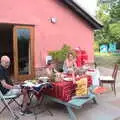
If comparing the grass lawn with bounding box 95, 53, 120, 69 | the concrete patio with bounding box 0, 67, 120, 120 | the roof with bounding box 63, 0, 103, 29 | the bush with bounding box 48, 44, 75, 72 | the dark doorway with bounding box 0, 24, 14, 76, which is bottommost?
the concrete patio with bounding box 0, 67, 120, 120

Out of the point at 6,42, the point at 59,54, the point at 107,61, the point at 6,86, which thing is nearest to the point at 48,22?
the point at 59,54

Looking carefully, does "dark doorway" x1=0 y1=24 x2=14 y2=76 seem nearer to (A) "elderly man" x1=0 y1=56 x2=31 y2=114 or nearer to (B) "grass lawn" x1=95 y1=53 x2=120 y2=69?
(B) "grass lawn" x1=95 y1=53 x2=120 y2=69

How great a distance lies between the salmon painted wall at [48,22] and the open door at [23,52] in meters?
0.23

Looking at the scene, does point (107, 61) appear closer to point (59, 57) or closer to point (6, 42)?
point (6, 42)

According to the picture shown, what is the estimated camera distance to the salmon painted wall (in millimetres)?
11133

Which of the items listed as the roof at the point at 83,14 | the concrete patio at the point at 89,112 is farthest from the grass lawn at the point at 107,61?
the concrete patio at the point at 89,112

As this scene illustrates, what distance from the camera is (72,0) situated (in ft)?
41.0

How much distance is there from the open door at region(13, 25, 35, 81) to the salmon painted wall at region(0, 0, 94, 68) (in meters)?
0.23

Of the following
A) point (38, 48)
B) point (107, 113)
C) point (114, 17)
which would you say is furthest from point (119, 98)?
point (114, 17)

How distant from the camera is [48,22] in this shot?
40.0 feet

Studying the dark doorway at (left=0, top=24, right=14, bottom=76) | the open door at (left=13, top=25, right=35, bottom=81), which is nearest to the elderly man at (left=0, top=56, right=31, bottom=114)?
the open door at (left=13, top=25, right=35, bottom=81)

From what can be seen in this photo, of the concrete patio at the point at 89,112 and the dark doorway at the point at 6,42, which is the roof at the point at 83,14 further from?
the concrete patio at the point at 89,112

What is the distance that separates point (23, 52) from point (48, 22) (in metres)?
1.65

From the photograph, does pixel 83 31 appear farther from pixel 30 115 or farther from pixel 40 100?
pixel 30 115
